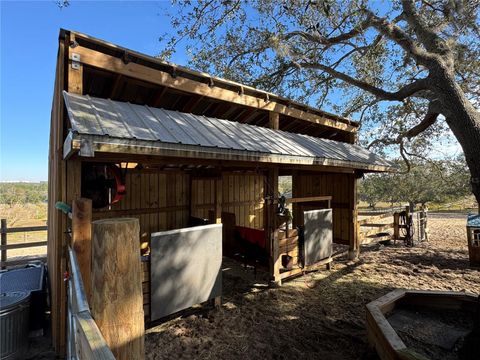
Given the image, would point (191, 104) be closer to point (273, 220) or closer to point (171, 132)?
point (171, 132)

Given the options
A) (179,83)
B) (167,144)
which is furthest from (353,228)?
(167,144)

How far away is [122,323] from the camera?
1.27 meters

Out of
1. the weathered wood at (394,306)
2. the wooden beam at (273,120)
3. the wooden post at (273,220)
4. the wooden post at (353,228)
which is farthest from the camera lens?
the wooden post at (353,228)

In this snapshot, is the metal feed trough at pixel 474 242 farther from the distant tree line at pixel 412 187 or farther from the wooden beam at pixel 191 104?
the distant tree line at pixel 412 187

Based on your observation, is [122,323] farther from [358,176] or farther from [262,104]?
[358,176]

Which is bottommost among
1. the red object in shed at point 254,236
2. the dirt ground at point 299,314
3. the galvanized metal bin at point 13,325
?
the dirt ground at point 299,314

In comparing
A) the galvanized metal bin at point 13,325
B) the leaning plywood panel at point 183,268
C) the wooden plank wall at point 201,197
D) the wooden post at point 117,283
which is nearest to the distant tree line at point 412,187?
the wooden plank wall at point 201,197

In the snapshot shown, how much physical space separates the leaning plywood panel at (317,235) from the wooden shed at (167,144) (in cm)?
35

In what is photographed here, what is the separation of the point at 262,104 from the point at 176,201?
3.38m

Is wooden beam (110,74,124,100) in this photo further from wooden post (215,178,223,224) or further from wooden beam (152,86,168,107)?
wooden post (215,178,223,224)

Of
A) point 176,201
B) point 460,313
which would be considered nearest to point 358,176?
point 460,313

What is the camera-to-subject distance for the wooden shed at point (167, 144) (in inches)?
136

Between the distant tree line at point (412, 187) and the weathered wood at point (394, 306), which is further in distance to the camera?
the distant tree line at point (412, 187)

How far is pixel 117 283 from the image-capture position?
1246 millimetres
